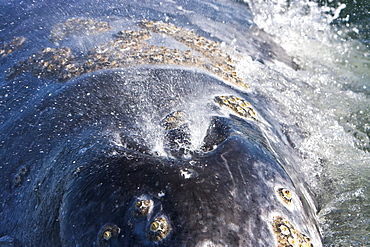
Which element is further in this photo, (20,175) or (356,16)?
(356,16)

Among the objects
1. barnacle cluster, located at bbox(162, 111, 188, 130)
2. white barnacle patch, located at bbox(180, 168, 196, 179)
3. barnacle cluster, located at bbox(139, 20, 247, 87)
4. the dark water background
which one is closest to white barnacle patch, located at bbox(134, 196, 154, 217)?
white barnacle patch, located at bbox(180, 168, 196, 179)

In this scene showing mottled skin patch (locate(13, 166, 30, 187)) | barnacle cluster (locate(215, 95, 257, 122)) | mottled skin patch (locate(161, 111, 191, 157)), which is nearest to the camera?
mottled skin patch (locate(161, 111, 191, 157))

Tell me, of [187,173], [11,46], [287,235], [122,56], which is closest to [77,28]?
[11,46]

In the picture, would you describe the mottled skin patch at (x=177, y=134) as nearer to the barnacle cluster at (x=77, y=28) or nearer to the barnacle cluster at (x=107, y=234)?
the barnacle cluster at (x=107, y=234)

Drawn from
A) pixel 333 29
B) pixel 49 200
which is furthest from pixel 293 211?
pixel 333 29

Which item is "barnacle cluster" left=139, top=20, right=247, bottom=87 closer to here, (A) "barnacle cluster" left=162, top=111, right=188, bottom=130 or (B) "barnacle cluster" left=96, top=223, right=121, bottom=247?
(A) "barnacle cluster" left=162, top=111, right=188, bottom=130

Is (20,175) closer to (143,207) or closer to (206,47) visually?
(143,207)

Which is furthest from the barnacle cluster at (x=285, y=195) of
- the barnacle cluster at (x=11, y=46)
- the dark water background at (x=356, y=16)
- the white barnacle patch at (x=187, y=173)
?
the dark water background at (x=356, y=16)
